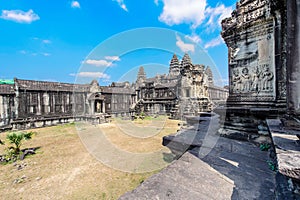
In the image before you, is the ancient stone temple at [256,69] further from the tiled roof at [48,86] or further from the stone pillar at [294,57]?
the tiled roof at [48,86]

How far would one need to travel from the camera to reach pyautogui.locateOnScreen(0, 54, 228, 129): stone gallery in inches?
508

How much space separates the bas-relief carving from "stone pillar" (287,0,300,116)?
6.26 feet

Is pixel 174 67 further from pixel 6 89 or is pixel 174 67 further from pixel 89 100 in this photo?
pixel 6 89

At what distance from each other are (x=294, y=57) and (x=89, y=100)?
57.8 feet

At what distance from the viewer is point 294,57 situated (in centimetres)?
184

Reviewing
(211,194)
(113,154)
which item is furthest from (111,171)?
(211,194)

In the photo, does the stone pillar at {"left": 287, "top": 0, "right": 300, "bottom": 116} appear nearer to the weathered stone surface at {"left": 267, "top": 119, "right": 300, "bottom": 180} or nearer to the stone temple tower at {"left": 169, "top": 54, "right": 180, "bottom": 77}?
the weathered stone surface at {"left": 267, "top": 119, "right": 300, "bottom": 180}

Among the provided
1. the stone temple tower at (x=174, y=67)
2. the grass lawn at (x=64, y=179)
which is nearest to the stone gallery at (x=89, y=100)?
the grass lawn at (x=64, y=179)

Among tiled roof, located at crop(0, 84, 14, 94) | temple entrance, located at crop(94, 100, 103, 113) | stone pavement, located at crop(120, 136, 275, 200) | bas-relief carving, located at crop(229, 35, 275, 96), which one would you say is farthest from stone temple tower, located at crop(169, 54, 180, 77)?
stone pavement, located at crop(120, 136, 275, 200)

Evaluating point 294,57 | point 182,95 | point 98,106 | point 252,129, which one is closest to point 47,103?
point 98,106

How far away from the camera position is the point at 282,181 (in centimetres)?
160

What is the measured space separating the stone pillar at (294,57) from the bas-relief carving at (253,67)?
6.26 ft

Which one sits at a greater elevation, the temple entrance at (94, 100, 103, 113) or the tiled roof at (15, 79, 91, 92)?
the tiled roof at (15, 79, 91, 92)

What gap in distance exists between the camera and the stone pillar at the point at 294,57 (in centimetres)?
181
